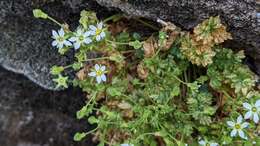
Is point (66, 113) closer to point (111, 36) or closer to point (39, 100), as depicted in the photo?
point (39, 100)

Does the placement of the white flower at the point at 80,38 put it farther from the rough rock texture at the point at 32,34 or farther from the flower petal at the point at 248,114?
the flower petal at the point at 248,114

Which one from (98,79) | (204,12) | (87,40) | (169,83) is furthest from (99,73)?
(204,12)

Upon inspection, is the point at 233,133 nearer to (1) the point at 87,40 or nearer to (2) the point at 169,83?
(2) the point at 169,83

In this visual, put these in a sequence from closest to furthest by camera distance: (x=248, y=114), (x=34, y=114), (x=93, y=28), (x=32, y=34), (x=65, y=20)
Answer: (x=248, y=114) → (x=93, y=28) → (x=65, y=20) → (x=32, y=34) → (x=34, y=114)

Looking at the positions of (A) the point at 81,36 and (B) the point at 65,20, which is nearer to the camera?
(A) the point at 81,36

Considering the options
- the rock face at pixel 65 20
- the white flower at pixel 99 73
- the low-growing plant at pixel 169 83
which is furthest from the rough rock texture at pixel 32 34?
the white flower at pixel 99 73

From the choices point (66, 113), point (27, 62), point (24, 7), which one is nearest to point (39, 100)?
point (66, 113)
